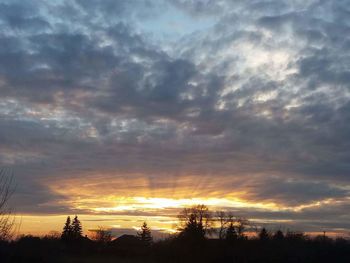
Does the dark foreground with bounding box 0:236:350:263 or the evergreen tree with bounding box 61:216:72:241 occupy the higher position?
the evergreen tree with bounding box 61:216:72:241

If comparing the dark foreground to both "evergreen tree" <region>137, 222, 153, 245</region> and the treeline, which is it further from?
"evergreen tree" <region>137, 222, 153, 245</region>

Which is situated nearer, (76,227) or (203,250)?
(203,250)

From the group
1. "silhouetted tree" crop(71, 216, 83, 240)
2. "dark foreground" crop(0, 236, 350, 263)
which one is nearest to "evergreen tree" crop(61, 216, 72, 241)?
"silhouetted tree" crop(71, 216, 83, 240)

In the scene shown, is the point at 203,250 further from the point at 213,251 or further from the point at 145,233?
the point at 145,233

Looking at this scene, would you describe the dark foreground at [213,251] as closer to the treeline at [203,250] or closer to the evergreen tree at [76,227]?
the treeline at [203,250]

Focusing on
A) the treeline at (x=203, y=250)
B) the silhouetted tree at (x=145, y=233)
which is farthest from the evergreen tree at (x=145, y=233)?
the treeline at (x=203, y=250)

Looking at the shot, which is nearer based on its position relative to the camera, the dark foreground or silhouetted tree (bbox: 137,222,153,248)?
the dark foreground

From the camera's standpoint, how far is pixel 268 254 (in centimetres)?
5203

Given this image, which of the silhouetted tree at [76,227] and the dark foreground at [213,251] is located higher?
the silhouetted tree at [76,227]

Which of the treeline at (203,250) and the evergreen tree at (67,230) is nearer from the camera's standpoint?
the treeline at (203,250)

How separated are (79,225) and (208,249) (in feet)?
112

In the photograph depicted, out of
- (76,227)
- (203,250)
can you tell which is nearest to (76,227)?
(76,227)

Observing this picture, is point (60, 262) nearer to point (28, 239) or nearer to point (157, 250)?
point (28, 239)

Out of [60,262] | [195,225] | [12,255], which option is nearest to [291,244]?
[195,225]
